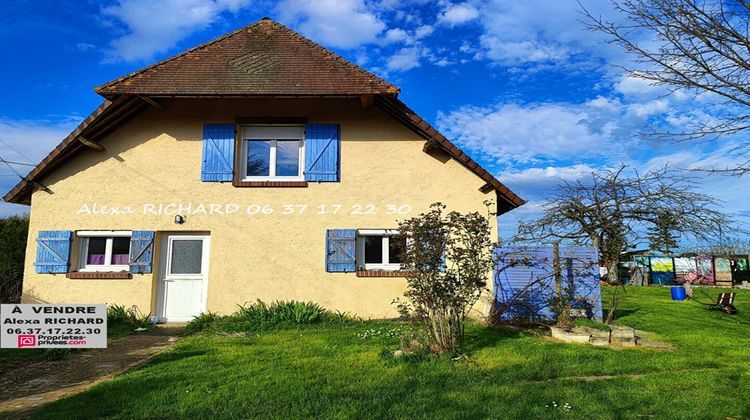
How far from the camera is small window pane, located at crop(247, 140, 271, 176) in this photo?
1053 centimetres

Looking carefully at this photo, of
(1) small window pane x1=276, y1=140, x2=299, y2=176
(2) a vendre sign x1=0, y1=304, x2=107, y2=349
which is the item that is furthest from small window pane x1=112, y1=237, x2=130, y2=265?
(2) a vendre sign x1=0, y1=304, x2=107, y2=349

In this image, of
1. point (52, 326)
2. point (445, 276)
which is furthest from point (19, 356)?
point (445, 276)

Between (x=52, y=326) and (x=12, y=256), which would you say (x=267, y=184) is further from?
(x=12, y=256)

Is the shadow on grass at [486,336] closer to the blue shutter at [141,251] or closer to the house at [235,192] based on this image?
the house at [235,192]

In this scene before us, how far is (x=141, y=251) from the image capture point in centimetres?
972

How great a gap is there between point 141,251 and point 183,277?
998mm

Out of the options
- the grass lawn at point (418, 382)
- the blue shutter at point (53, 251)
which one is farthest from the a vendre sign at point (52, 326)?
the blue shutter at point (53, 251)

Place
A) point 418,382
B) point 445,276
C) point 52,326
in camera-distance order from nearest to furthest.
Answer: point 52,326 < point 418,382 < point 445,276

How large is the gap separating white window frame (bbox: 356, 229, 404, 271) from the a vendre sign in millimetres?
6419

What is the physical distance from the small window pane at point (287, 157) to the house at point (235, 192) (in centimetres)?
5

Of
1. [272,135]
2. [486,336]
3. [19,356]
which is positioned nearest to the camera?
[19,356]

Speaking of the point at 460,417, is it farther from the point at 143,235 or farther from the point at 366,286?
the point at 143,235

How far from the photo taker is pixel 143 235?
32.1 feet

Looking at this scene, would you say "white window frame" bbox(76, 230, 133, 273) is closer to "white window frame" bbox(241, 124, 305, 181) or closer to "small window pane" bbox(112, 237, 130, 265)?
"small window pane" bbox(112, 237, 130, 265)
